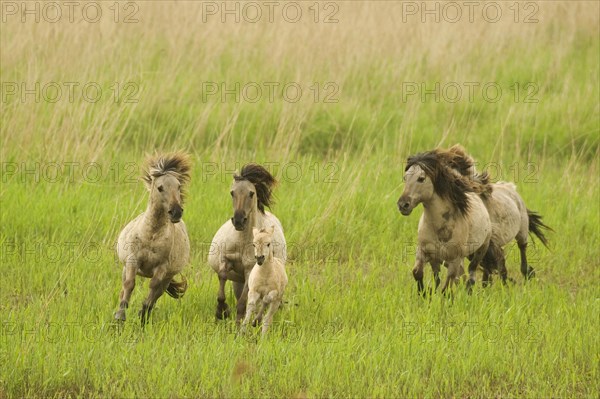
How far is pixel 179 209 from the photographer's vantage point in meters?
7.65

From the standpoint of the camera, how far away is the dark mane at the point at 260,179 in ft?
27.0

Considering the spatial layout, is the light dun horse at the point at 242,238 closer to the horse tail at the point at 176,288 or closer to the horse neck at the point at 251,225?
the horse neck at the point at 251,225

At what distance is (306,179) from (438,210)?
3.50 m

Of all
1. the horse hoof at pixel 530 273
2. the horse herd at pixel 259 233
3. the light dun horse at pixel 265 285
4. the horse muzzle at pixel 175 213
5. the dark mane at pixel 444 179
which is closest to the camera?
the horse muzzle at pixel 175 213

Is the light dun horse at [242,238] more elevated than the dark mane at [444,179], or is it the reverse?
the dark mane at [444,179]

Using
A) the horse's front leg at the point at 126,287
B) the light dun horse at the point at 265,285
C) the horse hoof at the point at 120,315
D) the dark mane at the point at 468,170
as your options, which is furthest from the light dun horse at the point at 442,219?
the horse hoof at the point at 120,315

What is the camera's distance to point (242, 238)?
8211 mm

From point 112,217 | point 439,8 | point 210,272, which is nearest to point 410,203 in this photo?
point 210,272

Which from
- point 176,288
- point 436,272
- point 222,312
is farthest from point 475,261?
point 176,288

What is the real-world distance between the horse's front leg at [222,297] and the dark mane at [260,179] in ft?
2.11

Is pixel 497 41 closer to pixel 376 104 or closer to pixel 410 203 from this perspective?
pixel 376 104

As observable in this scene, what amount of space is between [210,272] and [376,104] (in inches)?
227

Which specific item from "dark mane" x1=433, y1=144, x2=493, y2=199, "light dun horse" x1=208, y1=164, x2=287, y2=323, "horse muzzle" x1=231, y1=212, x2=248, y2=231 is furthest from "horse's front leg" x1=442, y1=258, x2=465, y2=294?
"horse muzzle" x1=231, y1=212, x2=248, y2=231

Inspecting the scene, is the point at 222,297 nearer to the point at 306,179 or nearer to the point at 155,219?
the point at 155,219
